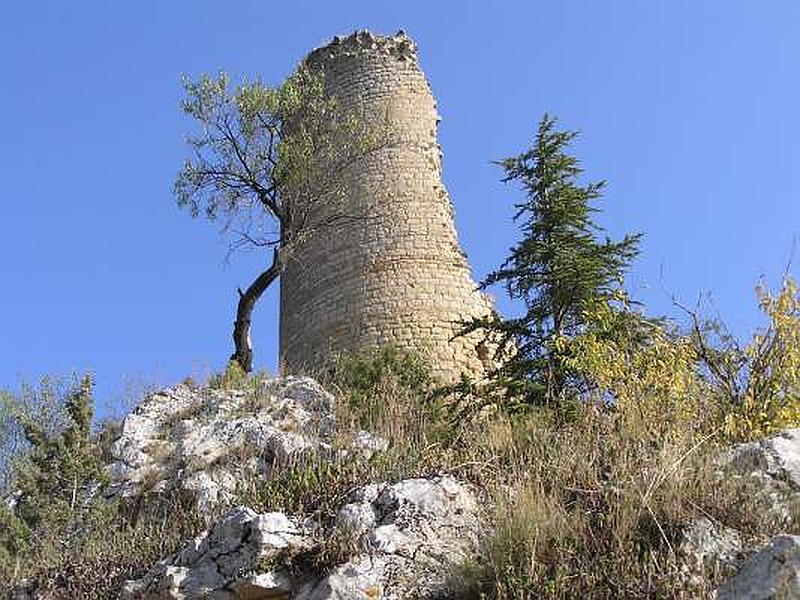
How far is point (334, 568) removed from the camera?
574cm

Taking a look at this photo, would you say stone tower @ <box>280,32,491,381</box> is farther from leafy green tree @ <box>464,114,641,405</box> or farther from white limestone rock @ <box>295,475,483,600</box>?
white limestone rock @ <box>295,475,483,600</box>

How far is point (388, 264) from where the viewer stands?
59.2 feet

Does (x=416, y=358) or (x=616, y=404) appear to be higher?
(x=416, y=358)


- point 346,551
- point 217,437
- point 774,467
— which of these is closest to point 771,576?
point 774,467

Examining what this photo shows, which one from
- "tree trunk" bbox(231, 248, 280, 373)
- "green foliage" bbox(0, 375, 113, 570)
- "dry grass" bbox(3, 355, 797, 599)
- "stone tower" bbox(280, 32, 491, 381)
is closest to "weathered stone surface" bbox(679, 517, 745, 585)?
"dry grass" bbox(3, 355, 797, 599)

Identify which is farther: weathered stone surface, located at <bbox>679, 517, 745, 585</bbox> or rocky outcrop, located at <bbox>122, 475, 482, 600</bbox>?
rocky outcrop, located at <bbox>122, 475, 482, 600</bbox>

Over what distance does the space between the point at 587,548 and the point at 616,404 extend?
2343 millimetres

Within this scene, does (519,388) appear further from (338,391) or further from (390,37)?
(390,37)

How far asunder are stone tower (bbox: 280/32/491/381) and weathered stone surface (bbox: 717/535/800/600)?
12232 millimetres

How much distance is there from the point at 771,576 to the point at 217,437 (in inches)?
242

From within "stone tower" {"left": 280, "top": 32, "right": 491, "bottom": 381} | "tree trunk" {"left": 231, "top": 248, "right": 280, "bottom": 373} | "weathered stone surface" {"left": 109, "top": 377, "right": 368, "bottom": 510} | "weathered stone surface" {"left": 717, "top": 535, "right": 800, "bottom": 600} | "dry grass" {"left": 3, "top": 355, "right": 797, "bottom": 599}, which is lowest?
"weathered stone surface" {"left": 717, "top": 535, "right": 800, "bottom": 600}

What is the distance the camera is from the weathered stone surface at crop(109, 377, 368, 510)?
8.53 meters

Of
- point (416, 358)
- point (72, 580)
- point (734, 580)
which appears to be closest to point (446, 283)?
point (416, 358)

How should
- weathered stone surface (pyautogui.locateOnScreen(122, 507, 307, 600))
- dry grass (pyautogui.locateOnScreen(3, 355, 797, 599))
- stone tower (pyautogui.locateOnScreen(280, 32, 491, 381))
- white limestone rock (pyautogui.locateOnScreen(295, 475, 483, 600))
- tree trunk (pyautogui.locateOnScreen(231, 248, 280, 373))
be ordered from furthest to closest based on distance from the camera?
stone tower (pyautogui.locateOnScreen(280, 32, 491, 381)) → tree trunk (pyautogui.locateOnScreen(231, 248, 280, 373)) → weathered stone surface (pyautogui.locateOnScreen(122, 507, 307, 600)) → white limestone rock (pyautogui.locateOnScreen(295, 475, 483, 600)) → dry grass (pyautogui.locateOnScreen(3, 355, 797, 599))
